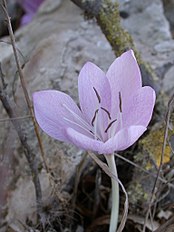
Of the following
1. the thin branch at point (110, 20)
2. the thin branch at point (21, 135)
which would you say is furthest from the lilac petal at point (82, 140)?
the thin branch at point (110, 20)

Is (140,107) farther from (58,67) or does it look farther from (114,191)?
(58,67)

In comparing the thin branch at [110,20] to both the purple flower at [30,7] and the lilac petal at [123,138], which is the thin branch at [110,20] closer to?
the lilac petal at [123,138]

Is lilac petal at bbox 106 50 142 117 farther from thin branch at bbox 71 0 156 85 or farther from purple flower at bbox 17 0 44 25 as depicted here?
purple flower at bbox 17 0 44 25

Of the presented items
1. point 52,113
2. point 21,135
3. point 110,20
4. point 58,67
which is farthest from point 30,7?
point 52,113

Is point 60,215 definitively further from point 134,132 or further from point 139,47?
point 139,47

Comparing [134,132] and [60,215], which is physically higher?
[134,132]

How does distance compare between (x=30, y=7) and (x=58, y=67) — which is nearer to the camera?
(x=58, y=67)

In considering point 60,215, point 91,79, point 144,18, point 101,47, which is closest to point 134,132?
point 91,79
